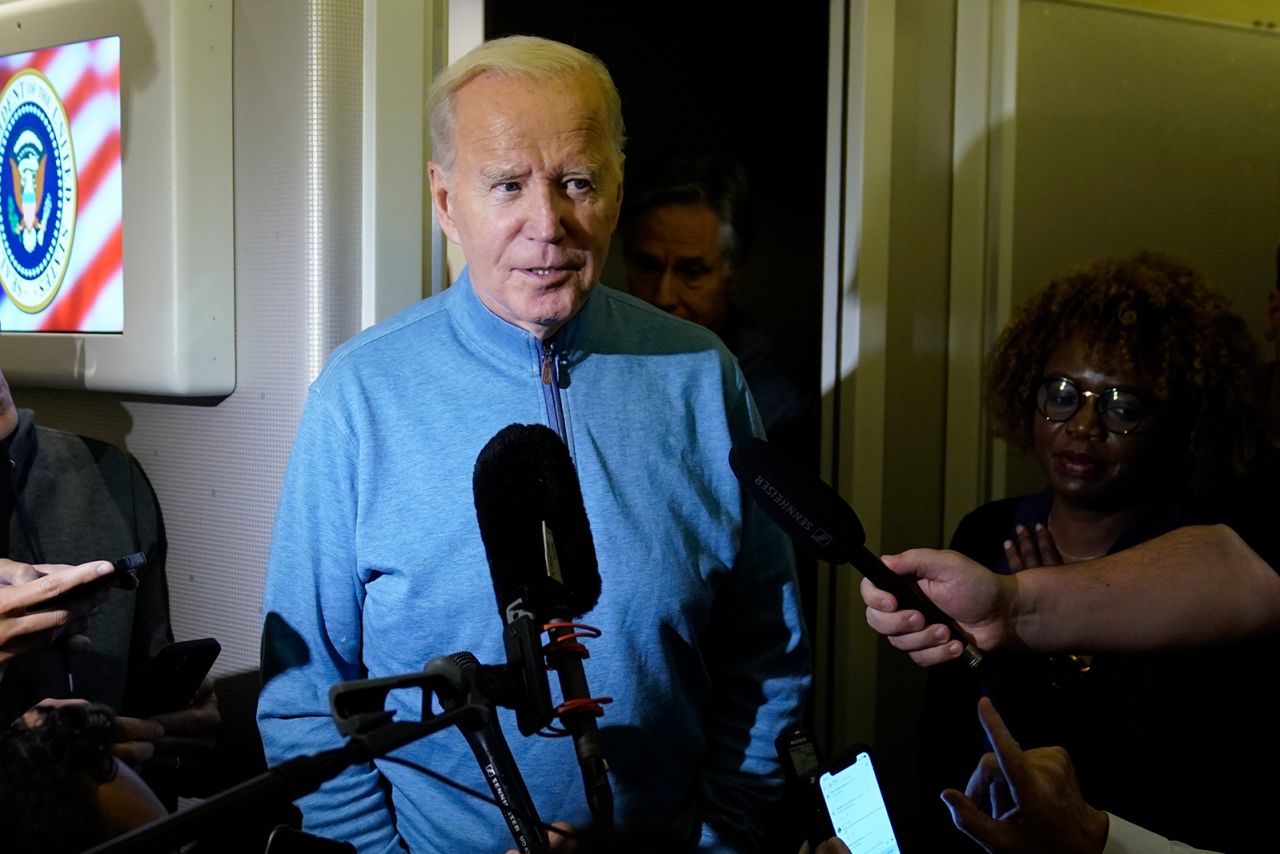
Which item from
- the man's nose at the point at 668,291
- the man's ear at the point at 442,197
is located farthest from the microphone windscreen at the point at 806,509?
the man's nose at the point at 668,291

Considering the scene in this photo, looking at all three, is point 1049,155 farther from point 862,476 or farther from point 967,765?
point 967,765

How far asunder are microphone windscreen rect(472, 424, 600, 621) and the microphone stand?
133 millimetres

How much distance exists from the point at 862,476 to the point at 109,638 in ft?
4.79

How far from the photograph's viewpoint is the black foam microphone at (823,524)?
1.08 metres

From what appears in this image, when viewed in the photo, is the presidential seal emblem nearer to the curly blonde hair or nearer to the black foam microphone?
the black foam microphone

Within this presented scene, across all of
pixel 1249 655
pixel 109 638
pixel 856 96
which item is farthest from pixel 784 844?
pixel 856 96

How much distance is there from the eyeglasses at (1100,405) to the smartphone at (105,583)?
1.48 metres

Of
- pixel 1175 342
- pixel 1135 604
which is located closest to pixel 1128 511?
pixel 1175 342

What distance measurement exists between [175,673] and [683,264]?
135cm

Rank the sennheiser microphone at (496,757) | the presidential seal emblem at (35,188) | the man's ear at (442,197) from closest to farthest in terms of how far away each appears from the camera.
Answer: the sennheiser microphone at (496,757) → the man's ear at (442,197) → the presidential seal emblem at (35,188)

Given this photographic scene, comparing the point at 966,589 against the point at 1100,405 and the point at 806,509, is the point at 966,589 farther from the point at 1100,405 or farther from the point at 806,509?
the point at 1100,405

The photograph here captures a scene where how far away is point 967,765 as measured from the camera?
77.1 inches

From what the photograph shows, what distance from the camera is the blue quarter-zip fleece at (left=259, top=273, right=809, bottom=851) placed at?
143 cm

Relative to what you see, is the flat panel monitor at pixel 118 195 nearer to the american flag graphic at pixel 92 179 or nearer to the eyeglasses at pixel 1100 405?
the american flag graphic at pixel 92 179
